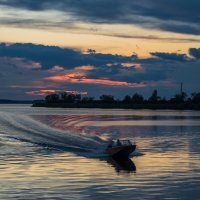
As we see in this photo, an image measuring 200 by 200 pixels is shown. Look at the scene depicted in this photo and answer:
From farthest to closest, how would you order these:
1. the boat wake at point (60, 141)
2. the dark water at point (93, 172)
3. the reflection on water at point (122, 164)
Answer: the boat wake at point (60, 141)
the reflection on water at point (122, 164)
the dark water at point (93, 172)

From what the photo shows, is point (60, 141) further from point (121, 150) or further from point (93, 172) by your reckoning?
point (93, 172)

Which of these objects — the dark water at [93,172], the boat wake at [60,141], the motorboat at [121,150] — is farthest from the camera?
the boat wake at [60,141]

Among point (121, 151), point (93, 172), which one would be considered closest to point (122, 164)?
point (121, 151)

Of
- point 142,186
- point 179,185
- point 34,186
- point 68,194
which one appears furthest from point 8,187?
point 179,185

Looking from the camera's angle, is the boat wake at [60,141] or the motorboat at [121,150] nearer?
the motorboat at [121,150]

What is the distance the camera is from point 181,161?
3472cm

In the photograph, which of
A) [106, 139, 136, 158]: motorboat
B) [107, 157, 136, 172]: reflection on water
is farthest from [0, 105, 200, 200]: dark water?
[106, 139, 136, 158]: motorboat

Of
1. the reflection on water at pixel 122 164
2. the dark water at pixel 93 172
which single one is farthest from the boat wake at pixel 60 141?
the reflection on water at pixel 122 164

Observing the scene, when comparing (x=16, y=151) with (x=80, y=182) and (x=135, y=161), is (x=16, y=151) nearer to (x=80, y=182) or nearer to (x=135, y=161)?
(x=135, y=161)

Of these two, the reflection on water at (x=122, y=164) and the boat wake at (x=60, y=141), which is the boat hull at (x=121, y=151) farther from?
the boat wake at (x=60, y=141)

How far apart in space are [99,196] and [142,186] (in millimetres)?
3005

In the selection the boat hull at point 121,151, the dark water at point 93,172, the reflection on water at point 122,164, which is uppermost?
the boat hull at point 121,151

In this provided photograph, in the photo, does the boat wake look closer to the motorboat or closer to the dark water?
the dark water

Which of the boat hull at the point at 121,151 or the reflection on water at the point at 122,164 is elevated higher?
the boat hull at the point at 121,151
